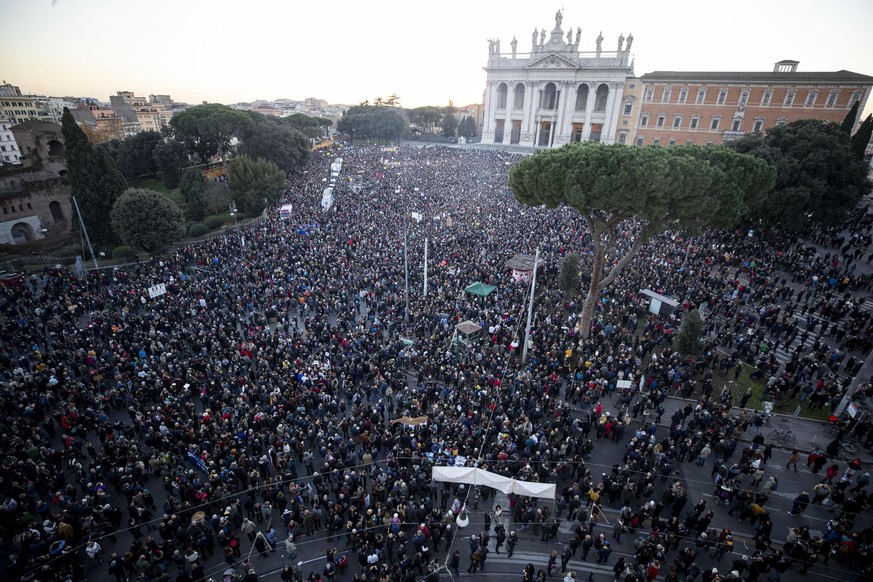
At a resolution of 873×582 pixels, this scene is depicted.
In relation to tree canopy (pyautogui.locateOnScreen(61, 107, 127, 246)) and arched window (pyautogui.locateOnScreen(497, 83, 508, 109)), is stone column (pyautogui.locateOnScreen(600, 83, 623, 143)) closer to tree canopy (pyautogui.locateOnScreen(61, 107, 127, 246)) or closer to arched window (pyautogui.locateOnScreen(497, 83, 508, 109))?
arched window (pyautogui.locateOnScreen(497, 83, 508, 109))

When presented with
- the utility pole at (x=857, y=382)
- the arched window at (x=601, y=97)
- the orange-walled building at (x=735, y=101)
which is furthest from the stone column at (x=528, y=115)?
the utility pole at (x=857, y=382)

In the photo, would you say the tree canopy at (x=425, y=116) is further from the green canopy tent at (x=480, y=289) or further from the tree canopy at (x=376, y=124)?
the green canopy tent at (x=480, y=289)

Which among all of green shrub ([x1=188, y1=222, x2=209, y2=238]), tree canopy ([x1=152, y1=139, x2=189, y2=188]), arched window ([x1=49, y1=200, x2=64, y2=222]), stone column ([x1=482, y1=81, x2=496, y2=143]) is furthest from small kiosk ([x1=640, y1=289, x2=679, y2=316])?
stone column ([x1=482, y1=81, x2=496, y2=143])

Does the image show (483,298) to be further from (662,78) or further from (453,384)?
(662,78)

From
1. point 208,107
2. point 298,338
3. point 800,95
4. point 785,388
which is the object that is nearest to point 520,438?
point 298,338

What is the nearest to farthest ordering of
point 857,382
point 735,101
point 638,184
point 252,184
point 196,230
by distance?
point 857,382, point 638,184, point 196,230, point 252,184, point 735,101

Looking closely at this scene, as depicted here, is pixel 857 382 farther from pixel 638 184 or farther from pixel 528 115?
pixel 528 115

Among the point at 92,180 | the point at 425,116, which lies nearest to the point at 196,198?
the point at 92,180
